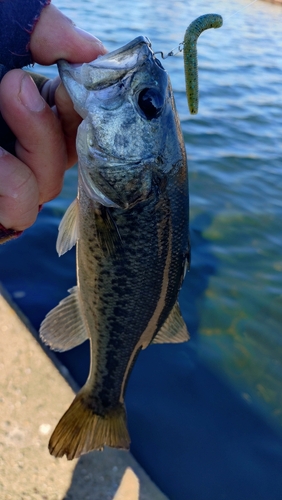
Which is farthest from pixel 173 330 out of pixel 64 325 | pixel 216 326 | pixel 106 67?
pixel 216 326

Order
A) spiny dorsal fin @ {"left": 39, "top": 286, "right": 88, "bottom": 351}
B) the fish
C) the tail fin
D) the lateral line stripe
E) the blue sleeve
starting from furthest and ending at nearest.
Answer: spiny dorsal fin @ {"left": 39, "top": 286, "right": 88, "bottom": 351} < the tail fin < the lateral line stripe < the fish < the blue sleeve

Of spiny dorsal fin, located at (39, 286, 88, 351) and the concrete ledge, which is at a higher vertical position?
spiny dorsal fin, located at (39, 286, 88, 351)

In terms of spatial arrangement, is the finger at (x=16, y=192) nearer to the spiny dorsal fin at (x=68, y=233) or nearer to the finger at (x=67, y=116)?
the spiny dorsal fin at (x=68, y=233)

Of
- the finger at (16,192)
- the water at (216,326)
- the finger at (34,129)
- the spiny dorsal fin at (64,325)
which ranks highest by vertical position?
the finger at (34,129)

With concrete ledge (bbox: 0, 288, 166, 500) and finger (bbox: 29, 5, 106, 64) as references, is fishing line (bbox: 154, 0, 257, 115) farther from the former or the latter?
concrete ledge (bbox: 0, 288, 166, 500)

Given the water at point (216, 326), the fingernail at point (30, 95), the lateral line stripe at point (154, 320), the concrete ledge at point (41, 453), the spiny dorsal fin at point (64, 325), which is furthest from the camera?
the water at point (216, 326)

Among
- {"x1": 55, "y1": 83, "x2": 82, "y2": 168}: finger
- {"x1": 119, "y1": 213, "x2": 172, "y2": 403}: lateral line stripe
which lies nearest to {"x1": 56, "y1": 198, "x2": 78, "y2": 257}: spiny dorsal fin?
{"x1": 55, "y1": 83, "x2": 82, "y2": 168}: finger

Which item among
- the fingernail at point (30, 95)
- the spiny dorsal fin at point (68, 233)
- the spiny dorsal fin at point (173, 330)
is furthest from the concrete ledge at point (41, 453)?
→ the fingernail at point (30, 95)
